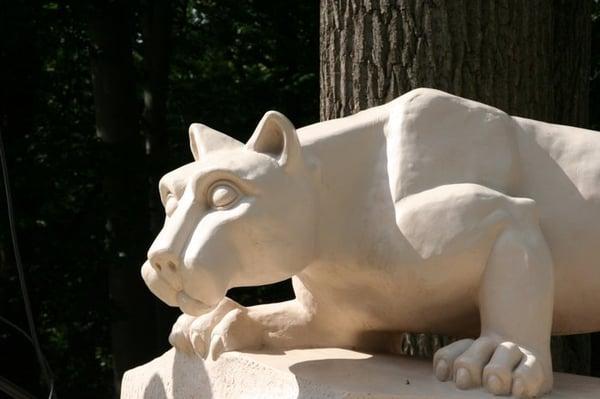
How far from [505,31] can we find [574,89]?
0.91 m

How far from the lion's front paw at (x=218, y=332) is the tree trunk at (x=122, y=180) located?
4127 mm

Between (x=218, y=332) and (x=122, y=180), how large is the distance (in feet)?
14.4

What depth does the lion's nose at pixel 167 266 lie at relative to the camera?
2.24m

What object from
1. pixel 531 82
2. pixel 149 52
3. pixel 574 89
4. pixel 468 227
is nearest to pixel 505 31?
pixel 531 82

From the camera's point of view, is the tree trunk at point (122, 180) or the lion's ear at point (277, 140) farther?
the tree trunk at point (122, 180)

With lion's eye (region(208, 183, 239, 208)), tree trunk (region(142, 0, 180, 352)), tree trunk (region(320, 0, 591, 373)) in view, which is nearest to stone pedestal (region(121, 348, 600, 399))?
lion's eye (region(208, 183, 239, 208))

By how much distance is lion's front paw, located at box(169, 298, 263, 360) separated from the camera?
2639 millimetres

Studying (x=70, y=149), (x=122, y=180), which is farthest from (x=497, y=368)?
(x=70, y=149)

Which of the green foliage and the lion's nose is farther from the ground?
the lion's nose

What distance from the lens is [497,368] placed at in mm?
2207

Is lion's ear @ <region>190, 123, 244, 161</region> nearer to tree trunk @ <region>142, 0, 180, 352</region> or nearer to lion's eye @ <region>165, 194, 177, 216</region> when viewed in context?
lion's eye @ <region>165, 194, 177, 216</region>

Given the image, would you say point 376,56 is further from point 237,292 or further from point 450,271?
point 237,292

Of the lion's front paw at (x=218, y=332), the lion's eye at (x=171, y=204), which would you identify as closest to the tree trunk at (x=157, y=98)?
the lion's front paw at (x=218, y=332)

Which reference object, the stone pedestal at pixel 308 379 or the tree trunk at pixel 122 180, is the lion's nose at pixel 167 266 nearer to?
the stone pedestal at pixel 308 379
